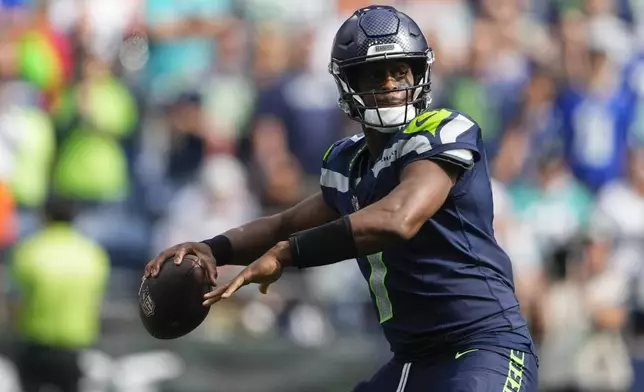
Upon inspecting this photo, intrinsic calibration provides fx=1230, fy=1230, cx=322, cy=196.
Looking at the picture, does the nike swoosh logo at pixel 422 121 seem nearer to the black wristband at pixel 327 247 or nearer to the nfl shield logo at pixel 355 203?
the nfl shield logo at pixel 355 203

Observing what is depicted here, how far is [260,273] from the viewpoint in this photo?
388 cm

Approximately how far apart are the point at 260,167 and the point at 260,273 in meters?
5.70

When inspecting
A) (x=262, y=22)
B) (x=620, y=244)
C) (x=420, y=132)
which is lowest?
(x=620, y=244)

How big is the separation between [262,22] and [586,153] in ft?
9.95

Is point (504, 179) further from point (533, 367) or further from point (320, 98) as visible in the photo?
point (533, 367)

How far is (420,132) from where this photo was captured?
4.30 m

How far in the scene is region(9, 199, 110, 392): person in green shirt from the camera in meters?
8.59

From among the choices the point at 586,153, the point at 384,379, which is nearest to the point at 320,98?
the point at 586,153

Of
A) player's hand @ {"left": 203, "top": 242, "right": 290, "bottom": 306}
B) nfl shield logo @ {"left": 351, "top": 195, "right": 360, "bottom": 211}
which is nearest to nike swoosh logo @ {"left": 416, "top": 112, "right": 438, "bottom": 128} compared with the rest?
nfl shield logo @ {"left": 351, "top": 195, "right": 360, "bottom": 211}

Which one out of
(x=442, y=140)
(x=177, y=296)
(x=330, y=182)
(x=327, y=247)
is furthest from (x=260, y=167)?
(x=327, y=247)

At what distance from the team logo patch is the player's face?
1.05 m

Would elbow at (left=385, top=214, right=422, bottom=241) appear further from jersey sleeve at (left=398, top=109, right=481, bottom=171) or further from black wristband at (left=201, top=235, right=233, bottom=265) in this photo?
black wristband at (left=201, top=235, right=233, bottom=265)

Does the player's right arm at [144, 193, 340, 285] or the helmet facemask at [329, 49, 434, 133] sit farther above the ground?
the helmet facemask at [329, 49, 434, 133]

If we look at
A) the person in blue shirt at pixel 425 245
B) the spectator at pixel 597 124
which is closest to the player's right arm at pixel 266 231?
the person in blue shirt at pixel 425 245
